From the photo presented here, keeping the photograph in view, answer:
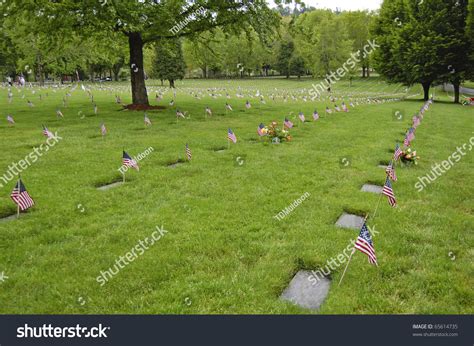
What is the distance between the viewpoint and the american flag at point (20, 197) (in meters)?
6.11

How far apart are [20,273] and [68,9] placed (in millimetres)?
15399

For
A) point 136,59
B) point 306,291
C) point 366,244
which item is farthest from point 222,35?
point 306,291

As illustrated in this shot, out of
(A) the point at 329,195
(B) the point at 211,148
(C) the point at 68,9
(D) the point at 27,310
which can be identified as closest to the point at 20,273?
(D) the point at 27,310

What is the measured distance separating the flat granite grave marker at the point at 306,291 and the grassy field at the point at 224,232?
13 centimetres

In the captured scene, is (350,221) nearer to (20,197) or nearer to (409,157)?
(409,157)

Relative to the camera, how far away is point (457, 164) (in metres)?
11.0

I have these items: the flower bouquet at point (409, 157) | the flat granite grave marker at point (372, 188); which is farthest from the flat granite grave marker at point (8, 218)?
the flower bouquet at point (409, 157)

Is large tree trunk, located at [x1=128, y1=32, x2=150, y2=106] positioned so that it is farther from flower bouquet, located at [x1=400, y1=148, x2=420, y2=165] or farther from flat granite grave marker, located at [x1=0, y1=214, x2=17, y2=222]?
flower bouquet, located at [x1=400, y1=148, x2=420, y2=165]

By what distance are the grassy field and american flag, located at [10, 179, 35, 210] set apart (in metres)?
0.29

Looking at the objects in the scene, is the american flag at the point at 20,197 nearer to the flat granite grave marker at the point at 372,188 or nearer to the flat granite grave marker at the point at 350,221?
the flat granite grave marker at the point at 350,221

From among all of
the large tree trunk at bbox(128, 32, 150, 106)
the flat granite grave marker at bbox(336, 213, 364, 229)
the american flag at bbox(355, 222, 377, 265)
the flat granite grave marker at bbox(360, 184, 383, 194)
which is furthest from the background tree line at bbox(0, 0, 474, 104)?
the american flag at bbox(355, 222, 377, 265)

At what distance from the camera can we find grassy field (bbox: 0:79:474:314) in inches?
170

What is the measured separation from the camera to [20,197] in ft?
20.3
